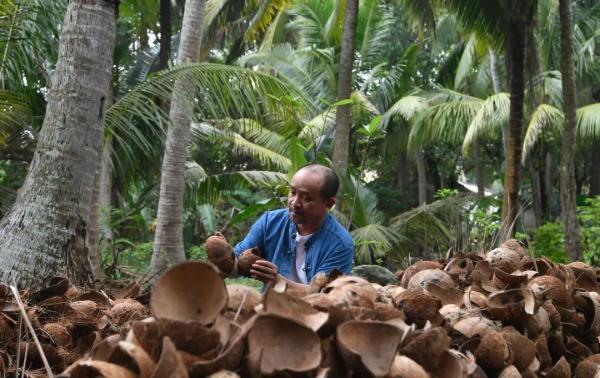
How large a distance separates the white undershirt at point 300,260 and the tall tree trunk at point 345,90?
7223mm

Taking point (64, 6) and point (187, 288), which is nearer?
point (187, 288)

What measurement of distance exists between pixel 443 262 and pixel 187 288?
73.3 inches

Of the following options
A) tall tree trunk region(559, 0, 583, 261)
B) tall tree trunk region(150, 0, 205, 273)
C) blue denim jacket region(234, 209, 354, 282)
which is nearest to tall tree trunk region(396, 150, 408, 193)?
tall tree trunk region(559, 0, 583, 261)

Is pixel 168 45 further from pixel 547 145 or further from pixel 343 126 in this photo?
pixel 547 145

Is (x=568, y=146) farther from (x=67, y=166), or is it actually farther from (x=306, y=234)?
(x=67, y=166)

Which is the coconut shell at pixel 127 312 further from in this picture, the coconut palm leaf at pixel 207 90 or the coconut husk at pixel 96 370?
the coconut palm leaf at pixel 207 90

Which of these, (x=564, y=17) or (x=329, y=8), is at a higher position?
(x=329, y=8)

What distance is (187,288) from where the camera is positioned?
4.65 ft

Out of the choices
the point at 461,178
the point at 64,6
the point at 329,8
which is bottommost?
the point at 461,178

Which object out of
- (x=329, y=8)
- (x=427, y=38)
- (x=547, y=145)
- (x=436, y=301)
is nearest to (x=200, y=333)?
(x=436, y=301)

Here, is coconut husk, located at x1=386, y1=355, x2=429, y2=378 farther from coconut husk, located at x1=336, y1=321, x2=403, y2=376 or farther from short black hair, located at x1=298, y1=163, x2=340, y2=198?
short black hair, located at x1=298, y1=163, x2=340, y2=198

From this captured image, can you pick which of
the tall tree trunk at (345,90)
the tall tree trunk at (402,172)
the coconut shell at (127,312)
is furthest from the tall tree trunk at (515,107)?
the tall tree trunk at (402,172)

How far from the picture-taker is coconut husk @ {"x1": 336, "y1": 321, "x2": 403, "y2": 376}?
53.7 inches

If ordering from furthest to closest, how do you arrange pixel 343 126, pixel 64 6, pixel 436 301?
pixel 343 126 < pixel 64 6 < pixel 436 301
